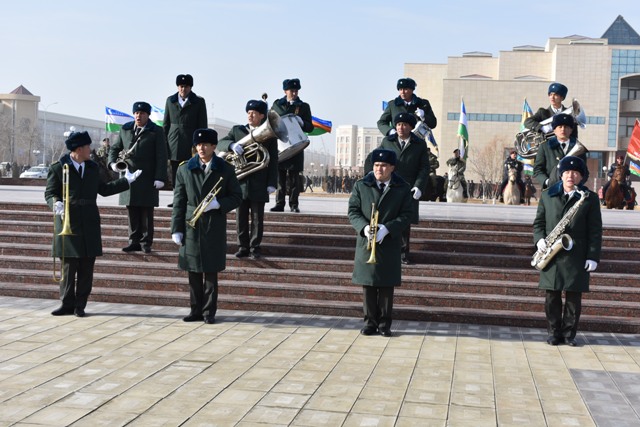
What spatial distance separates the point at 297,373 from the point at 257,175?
4.06 meters

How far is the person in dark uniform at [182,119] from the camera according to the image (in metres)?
11.7

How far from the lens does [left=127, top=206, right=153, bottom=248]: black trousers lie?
1065 cm

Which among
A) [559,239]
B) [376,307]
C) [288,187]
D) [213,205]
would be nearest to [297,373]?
[376,307]

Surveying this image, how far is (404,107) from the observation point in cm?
1083

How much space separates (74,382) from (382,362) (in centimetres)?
259

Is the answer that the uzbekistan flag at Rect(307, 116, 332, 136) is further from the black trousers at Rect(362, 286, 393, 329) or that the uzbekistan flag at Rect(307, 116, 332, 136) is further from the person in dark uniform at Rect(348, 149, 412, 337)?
the black trousers at Rect(362, 286, 393, 329)

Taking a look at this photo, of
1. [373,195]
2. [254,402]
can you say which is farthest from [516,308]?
[254,402]

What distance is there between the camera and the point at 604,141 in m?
74.8

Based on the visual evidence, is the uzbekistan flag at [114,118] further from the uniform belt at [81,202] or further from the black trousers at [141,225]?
the uniform belt at [81,202]

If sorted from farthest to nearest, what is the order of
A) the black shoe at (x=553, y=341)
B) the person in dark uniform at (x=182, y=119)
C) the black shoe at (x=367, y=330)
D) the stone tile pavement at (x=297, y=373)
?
the person in dark uniform at (x=182, y=119)
the black shoe at (x=367, y=330)
the black shoe at (x=553, y=341)
the stone tile pavement at (x=297, y=373)

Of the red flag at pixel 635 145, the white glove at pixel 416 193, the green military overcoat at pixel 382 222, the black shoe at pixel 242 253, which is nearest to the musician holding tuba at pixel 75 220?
the black shoe at pixel 242 253

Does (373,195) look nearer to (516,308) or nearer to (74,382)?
(516,308)

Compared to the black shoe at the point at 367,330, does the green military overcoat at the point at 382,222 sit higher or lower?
higher

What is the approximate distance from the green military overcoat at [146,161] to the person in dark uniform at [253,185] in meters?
0.78
